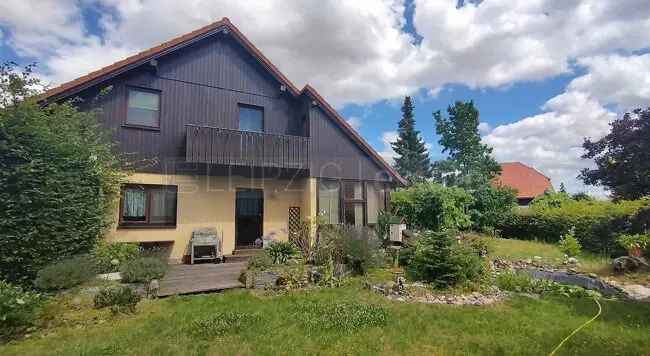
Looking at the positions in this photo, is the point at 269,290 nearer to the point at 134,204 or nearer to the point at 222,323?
the point at 222,323

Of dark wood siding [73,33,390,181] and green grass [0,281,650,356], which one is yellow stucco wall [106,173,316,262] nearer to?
dark wood siding [73,33,390,181]

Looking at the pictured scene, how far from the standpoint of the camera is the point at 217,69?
12.0 metres

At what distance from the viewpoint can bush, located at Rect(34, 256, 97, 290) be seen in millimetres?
5887

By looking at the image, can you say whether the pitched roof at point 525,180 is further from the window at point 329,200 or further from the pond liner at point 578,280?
the pond liner at point 578,280

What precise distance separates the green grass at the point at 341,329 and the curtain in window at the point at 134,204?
4465mm

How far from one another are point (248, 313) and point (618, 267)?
9.79 meters

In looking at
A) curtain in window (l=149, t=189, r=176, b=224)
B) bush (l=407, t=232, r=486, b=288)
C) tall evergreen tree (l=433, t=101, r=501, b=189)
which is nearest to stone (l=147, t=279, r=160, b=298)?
curtain in window (l=149, t=189, r=176, b=224)

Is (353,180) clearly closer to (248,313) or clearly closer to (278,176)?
(278,176)

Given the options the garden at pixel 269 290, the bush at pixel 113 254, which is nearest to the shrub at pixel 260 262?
the garden at pixel 269 290

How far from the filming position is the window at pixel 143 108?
10.4 metres

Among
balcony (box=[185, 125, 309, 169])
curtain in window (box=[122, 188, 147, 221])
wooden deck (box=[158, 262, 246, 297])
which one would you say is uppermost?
balcony (box=[185, 125, 309, 169])

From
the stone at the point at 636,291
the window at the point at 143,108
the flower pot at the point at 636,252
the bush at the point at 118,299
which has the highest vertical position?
the window at the point at 143,108

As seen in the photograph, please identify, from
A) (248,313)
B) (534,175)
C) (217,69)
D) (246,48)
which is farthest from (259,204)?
(534,175)

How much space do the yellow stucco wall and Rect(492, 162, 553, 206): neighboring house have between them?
30.2m
